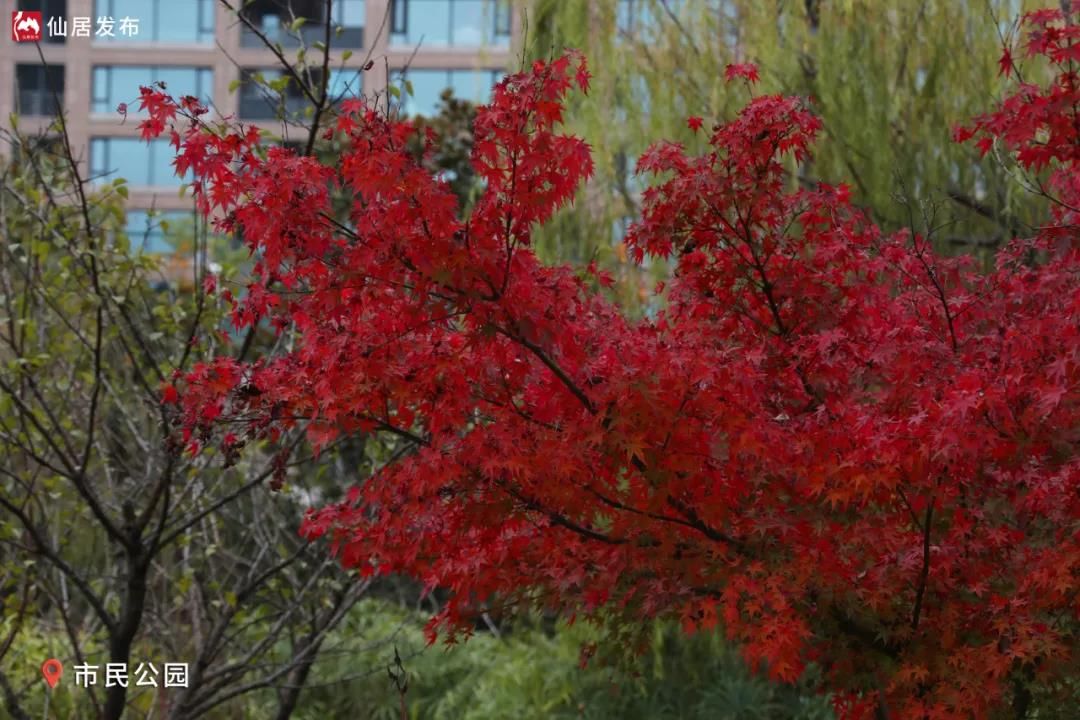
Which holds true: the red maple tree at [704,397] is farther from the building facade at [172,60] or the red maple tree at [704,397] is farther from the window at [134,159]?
the window at [134,159]

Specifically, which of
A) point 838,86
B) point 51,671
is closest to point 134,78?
point 838,86

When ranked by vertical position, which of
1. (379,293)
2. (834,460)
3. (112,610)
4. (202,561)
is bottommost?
(112,610)

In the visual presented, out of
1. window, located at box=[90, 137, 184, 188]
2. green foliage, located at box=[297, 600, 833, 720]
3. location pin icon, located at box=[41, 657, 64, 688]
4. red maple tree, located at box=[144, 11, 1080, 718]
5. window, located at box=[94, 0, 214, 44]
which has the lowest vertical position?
green foliage, located at box=[297, 600, 833, 720]

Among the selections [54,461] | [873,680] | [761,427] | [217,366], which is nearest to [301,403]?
[217,366]

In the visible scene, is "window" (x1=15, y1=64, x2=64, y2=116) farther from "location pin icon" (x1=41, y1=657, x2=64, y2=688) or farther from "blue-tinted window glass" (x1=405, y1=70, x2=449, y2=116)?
"location pin icon" (x1=41, y1=657, x2=64, y2=688)

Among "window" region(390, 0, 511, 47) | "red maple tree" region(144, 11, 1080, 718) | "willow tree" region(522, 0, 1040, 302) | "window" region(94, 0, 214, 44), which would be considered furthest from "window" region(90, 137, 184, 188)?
"red maple tree" region(144, 11, 1080, 718)

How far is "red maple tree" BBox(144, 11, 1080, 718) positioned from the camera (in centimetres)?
367

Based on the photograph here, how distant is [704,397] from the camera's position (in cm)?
375

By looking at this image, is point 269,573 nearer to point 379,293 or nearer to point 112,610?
point 379,293

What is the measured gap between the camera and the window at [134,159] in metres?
25.6

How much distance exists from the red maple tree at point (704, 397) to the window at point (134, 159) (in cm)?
2231

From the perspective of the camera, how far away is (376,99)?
3842 millimetres

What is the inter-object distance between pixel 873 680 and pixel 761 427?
116 centimetres

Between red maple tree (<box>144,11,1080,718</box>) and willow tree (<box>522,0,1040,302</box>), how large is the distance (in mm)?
3266
